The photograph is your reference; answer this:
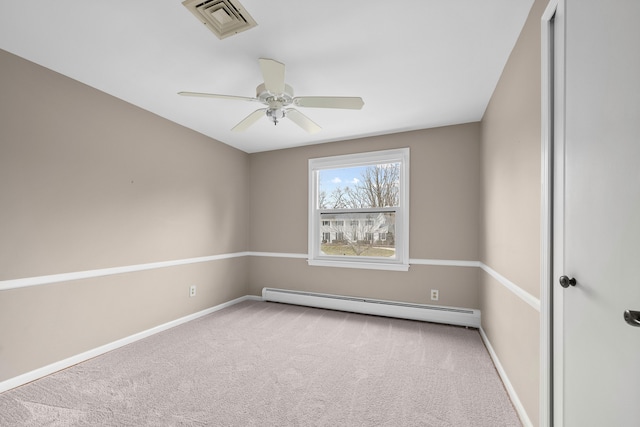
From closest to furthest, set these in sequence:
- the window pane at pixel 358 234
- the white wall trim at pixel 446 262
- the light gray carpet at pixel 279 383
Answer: the light gray carpet at pixel 279 383
the white wall trim at pixel 446 262
the window pane at pixel 358 234

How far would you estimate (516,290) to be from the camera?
1.83 meters

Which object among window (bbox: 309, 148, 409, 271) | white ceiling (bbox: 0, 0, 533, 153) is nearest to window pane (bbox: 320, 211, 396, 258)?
window (bbox: 309, 148, 409, 271)

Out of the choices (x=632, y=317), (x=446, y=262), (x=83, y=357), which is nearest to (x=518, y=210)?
(x=632, y=317)

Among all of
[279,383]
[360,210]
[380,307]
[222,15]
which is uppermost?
[222,15]

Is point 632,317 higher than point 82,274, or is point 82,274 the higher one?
point 632,317

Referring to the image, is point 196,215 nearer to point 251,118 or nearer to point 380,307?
point 251,118

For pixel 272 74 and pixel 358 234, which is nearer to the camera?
pixel 272 74

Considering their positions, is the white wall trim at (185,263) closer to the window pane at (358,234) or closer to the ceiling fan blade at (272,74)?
the window pane at (358,234)

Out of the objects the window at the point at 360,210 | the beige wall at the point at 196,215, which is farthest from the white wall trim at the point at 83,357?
the window at the point at 360,210

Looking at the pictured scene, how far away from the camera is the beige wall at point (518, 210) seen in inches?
59.7

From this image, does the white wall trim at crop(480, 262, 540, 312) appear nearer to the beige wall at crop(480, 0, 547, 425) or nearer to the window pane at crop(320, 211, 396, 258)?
the beige wall at crop(480, 0, 547, 425)

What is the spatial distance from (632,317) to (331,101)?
6.32ft

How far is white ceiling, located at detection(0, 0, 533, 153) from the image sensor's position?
1.60 metres

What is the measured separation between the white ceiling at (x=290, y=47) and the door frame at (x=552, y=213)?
43cm
